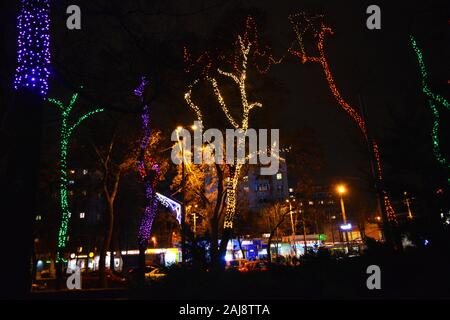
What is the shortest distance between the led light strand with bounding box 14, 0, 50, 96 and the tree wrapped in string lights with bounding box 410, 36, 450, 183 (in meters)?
11.6

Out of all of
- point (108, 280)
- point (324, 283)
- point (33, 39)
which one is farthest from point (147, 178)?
point (324, 283)

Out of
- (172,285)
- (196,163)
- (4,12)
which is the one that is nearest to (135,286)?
(172,285)

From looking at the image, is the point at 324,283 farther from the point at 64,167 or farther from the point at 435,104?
the point at 64,167

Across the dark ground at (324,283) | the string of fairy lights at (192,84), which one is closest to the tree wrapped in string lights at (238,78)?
the string of fairy lights at (192,84)

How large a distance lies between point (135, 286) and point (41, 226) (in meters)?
40.9

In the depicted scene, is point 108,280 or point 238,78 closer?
point 238,78
